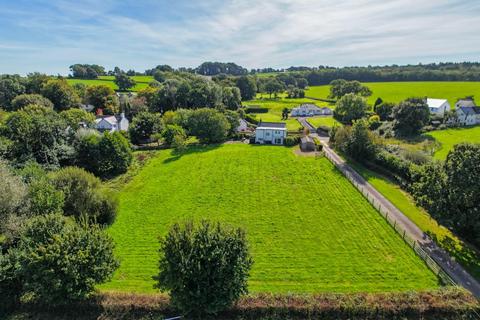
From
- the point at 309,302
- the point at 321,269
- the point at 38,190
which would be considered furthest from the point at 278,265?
the point at 38,190

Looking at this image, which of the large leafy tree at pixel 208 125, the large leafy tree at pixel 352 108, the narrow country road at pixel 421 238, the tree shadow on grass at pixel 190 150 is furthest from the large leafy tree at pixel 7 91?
the large leafy tree at pixel 352 108

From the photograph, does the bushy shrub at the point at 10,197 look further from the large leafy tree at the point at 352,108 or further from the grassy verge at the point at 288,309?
the large leafy tree at the point at 352,108

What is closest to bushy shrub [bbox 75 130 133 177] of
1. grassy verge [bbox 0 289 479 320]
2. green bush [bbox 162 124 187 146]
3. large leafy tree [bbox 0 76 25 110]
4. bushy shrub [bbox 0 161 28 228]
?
green bush [bbox 162 124 187 146]

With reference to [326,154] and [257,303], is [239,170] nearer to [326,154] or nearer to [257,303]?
[326,154]

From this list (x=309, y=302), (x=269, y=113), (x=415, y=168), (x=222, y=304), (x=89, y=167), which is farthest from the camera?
(x=269, y=113)

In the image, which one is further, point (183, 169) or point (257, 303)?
point (183, 169)
